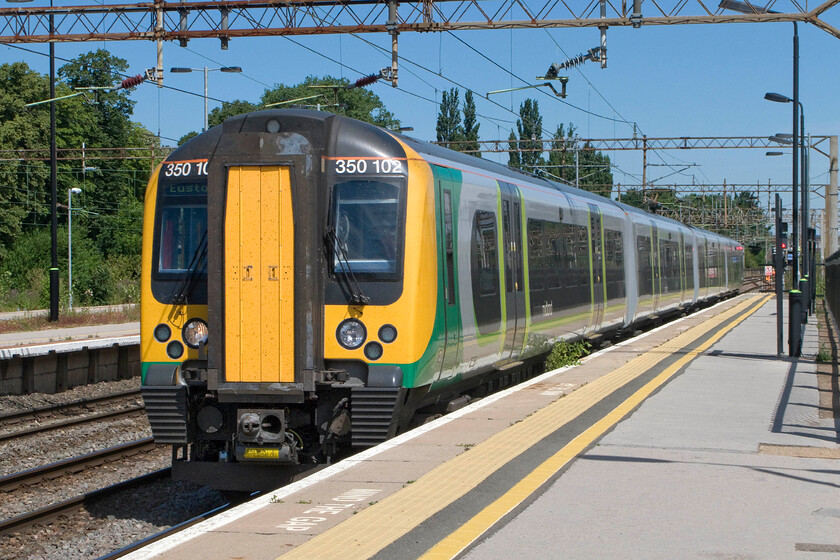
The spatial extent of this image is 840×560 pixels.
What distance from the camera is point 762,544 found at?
239 inches

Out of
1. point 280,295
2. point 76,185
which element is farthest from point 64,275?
point 280,295

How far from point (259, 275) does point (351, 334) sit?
3.01 feet

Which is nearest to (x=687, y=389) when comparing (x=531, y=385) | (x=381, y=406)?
(x=531, y=385)

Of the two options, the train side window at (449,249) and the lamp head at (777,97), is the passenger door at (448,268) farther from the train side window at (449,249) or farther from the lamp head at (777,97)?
the lamp head at (777,97)

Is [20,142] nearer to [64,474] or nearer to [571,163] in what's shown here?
[571,163]

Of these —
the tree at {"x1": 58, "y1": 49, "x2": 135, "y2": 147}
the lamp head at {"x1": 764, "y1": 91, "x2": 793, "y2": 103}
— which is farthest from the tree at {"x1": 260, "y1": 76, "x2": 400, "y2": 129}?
the lamp head at {"x1": 764, "y1": 91, "x2": 793, "y2": 103}

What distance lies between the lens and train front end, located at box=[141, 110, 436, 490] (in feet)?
28.8

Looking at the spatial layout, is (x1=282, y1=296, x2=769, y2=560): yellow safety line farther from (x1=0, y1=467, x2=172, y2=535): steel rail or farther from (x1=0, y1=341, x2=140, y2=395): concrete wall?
(x1=0, y1=341, x2=140, y2=395): concrete wall

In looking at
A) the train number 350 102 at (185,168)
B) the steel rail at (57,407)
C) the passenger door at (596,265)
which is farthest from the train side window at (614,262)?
the train number 350 102 at (185,168)

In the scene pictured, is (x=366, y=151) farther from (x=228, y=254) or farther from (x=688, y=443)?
(x=688, y=443)

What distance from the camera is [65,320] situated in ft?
101

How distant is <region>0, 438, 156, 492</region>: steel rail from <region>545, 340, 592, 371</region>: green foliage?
606 cm

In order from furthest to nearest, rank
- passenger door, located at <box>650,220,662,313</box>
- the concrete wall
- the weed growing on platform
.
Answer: passenger door, located at <box>650,220,662,313</box>
the weed growing on platform
the concrete wall

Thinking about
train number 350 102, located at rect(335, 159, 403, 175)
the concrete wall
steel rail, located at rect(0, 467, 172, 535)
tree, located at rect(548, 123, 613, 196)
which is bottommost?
steel rail, located at rect(0, 467, 172, 535)
